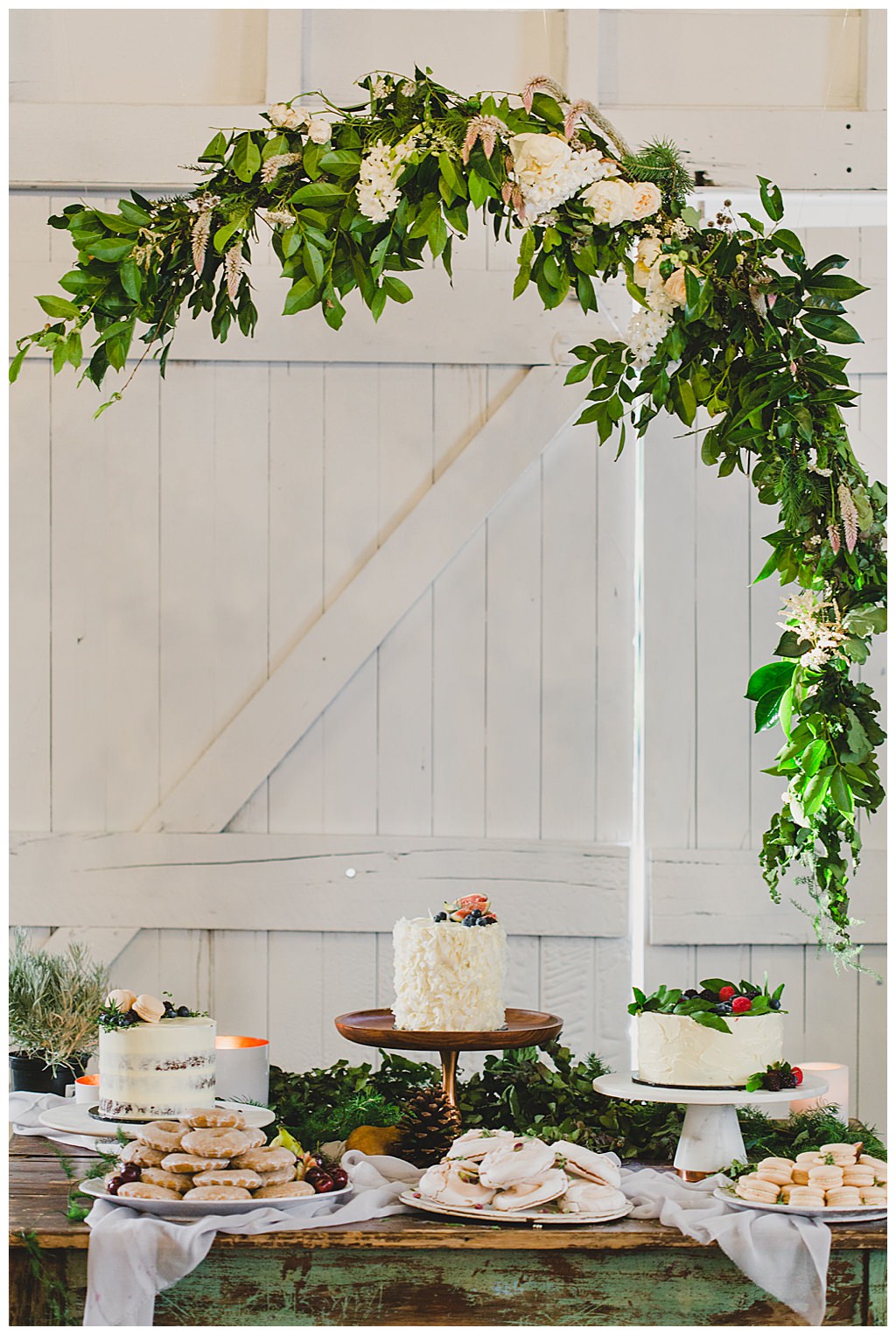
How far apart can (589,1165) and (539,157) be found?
141cm

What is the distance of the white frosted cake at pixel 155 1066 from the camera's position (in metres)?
2.02

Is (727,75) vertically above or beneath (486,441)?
above

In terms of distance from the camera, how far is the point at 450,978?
7.04 ft

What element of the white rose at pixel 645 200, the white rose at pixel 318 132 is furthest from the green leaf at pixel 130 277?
the white rose at pixel 645 200

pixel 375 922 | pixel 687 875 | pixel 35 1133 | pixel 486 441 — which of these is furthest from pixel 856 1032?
pixel 35 1133

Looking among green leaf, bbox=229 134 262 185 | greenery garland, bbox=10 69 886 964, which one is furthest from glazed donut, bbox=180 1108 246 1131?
green leaf, bbox=229 134 262 185

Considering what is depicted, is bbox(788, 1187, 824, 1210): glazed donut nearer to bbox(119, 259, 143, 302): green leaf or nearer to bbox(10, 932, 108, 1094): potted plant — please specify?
bbox(10, 932, 108, 1094): potted plant

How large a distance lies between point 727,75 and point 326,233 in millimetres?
1660

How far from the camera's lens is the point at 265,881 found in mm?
2934

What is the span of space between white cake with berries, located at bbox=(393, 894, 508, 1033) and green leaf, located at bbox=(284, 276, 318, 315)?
100cm

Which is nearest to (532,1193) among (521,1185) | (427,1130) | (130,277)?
(521,1185)

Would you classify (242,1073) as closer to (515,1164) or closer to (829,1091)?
(515,1164)

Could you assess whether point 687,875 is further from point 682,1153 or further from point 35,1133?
point 35,1133

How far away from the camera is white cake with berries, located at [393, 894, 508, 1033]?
2143 mm
